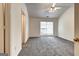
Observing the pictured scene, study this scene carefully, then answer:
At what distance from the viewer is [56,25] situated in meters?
12.5

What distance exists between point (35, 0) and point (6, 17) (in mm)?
2210

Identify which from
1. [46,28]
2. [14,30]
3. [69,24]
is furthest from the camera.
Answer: [46,28]

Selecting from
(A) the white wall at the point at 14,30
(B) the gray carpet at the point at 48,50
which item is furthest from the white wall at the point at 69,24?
(A) the white wall at the point at 14,30

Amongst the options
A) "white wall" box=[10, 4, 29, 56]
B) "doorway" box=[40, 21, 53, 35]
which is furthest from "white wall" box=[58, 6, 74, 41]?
"white wall" box=[10, 4, 29, 56]

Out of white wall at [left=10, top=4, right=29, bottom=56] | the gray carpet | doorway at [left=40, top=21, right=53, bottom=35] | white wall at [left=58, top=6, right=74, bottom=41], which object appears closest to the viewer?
white wall at [left=10, top=4, right=29, bottom=56]

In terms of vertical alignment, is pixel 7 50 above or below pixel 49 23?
below

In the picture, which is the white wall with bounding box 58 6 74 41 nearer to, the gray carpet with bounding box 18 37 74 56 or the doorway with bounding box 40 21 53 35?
the gray carpet with bounding box 18 37 74 56

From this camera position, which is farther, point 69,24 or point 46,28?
point 46,28

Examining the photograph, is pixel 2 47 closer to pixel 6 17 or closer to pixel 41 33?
pixel 6 17

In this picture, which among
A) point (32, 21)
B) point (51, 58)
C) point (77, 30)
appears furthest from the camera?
point (32, 21)

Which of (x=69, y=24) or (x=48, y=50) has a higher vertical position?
(x=69, y=24)

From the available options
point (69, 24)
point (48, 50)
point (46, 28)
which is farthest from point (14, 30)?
point (46, 28)

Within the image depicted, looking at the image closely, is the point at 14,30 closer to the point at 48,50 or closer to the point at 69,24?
the point at 48,50

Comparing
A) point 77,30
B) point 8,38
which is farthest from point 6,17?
point 77,30
